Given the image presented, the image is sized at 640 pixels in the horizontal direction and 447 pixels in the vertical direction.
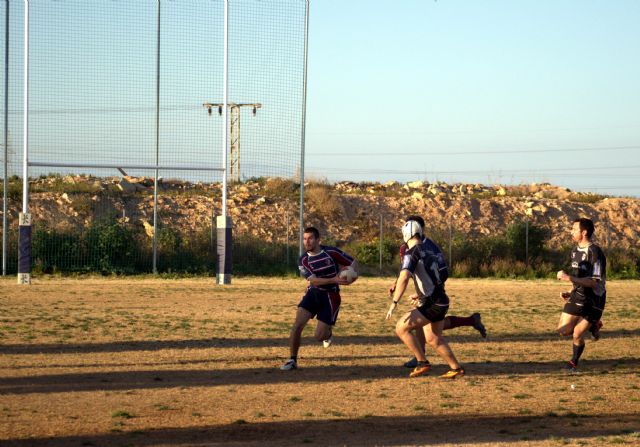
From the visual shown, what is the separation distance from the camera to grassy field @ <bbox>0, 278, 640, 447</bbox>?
887 centimetres

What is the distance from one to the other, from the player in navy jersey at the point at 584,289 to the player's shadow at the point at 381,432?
2847mm

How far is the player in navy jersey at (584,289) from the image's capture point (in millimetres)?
12375

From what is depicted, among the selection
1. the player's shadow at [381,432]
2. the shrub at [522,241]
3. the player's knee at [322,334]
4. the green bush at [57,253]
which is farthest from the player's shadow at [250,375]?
the shrub at [522,241]

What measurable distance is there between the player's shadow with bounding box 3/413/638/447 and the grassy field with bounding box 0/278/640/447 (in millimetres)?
18

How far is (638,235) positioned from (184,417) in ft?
144

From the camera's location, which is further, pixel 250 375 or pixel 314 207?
pixel 314 207

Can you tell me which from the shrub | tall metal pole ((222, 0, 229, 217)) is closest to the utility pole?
tall metal pole ((222, 0, 229, 217))

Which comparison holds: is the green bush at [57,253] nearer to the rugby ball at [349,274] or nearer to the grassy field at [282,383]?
the grassy field at [282,383]

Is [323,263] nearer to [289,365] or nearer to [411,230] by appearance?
[289,365]

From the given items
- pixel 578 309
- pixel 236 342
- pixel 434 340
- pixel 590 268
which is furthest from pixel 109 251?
pixel 590 268

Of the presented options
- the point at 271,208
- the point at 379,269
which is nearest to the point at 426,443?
the point at 379,269

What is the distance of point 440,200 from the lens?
168 feet

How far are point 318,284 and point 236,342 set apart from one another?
3109 millimetres

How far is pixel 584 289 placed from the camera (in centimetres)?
1253
